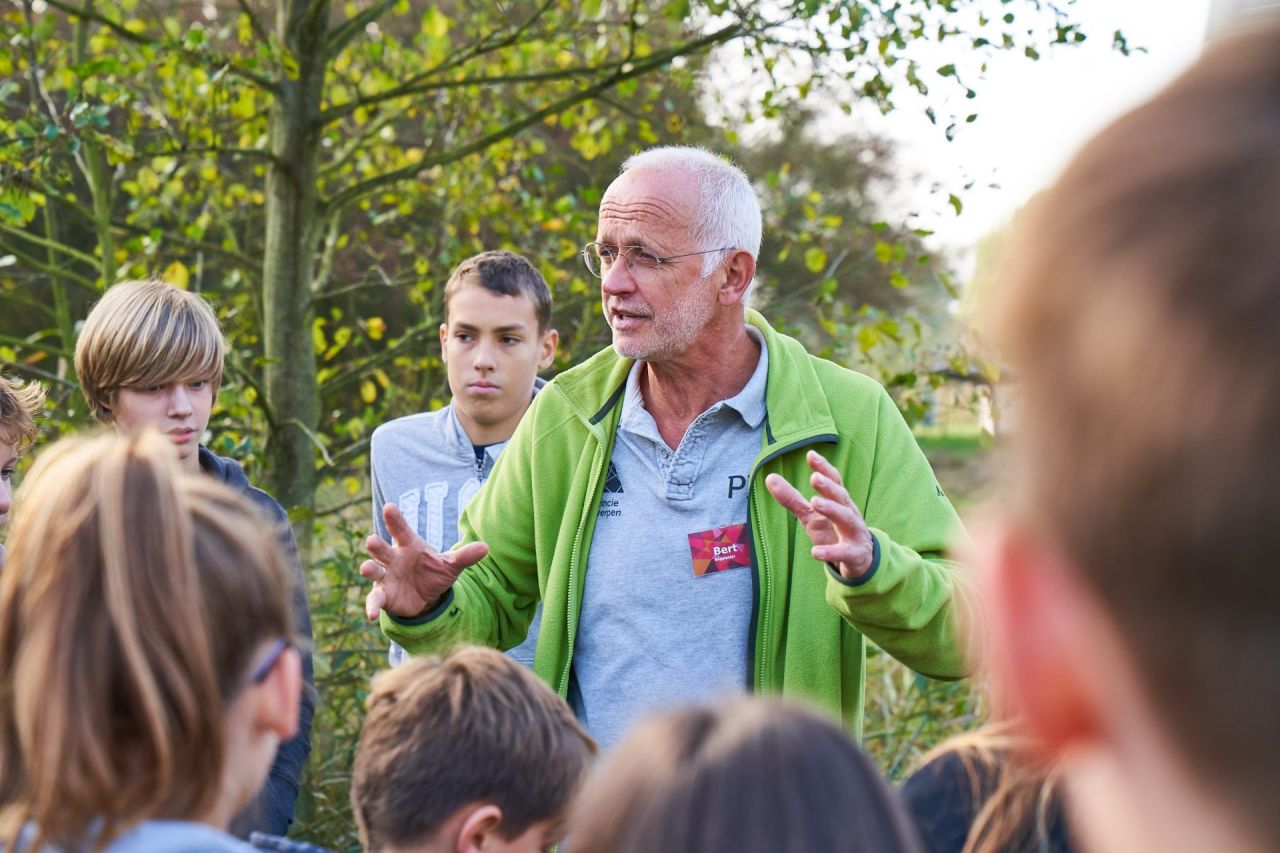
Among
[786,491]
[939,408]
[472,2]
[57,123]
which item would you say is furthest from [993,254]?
[472,2]

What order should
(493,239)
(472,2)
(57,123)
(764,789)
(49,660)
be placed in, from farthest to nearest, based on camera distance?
(493,239) → (472,2) → (57,123) → (49,660) → (764,789)

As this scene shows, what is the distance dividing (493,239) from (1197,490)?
6.39 m

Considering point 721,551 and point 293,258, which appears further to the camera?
point 293,258

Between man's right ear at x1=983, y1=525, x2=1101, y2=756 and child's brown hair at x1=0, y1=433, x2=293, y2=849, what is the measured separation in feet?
3.51

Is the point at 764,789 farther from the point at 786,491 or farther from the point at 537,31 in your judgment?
the point at 537,31

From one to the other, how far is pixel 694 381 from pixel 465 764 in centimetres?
150

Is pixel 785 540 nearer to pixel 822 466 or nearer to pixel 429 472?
pixel 822 466

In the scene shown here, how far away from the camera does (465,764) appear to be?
197 cm

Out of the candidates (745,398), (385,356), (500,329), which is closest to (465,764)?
(745,398)

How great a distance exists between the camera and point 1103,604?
58 cm

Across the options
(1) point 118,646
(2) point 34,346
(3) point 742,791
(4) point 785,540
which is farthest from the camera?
(2) point 34,346

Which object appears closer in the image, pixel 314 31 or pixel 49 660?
pixel 49 660

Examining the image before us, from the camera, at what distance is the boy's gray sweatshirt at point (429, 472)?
13.5 ft

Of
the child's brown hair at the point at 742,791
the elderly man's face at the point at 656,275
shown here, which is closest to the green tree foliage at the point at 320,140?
the elderly man's face at the point at 656,275
